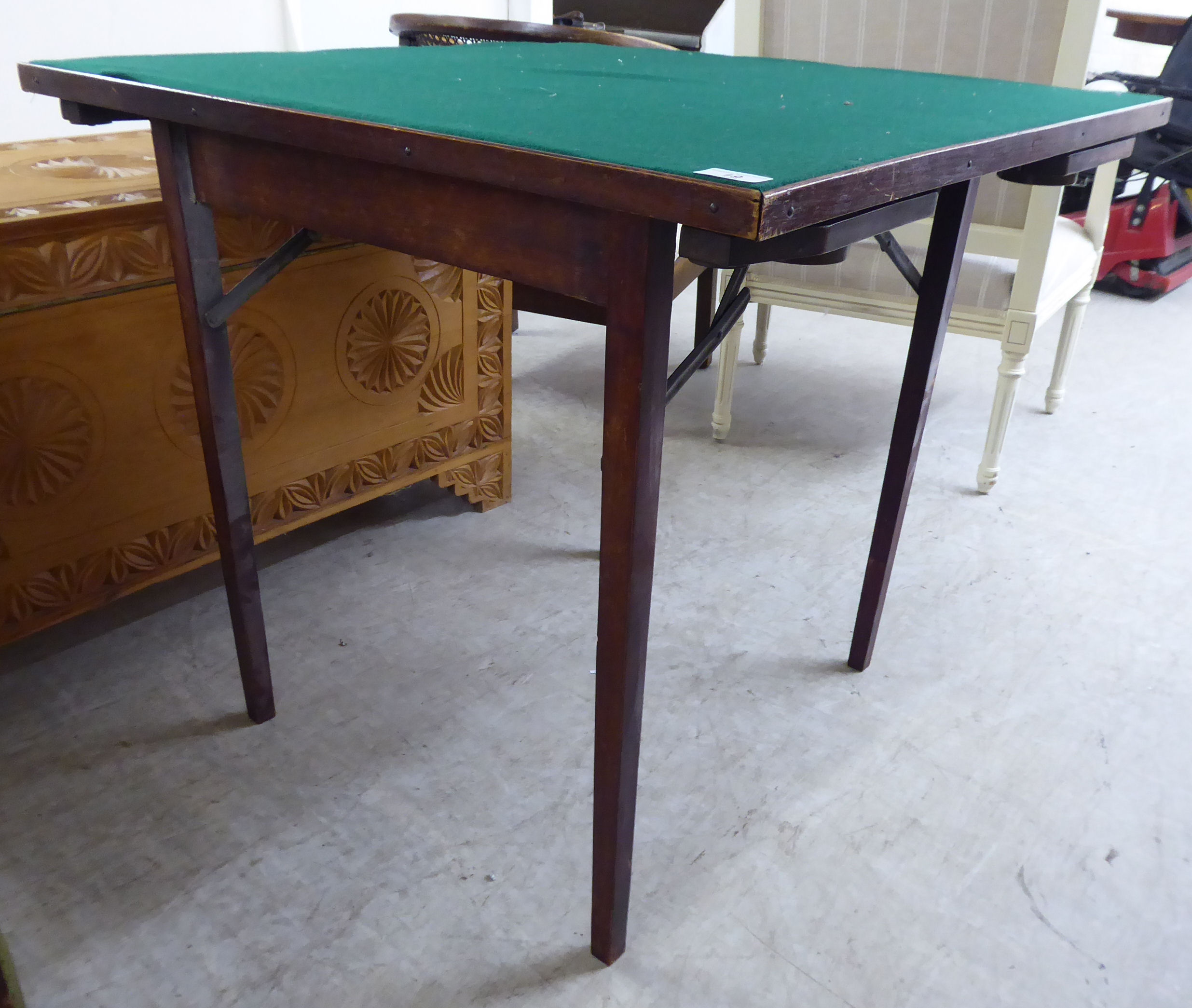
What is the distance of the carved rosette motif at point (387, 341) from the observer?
1.63 meters

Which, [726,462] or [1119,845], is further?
[726,462]

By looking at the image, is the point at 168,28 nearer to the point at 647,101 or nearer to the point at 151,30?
the point at 151,30

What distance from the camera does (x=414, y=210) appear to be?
904mm

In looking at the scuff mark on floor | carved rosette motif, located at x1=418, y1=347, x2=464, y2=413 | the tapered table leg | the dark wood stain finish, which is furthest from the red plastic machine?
the dark wood stain finish

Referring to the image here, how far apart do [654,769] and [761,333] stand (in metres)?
1.71

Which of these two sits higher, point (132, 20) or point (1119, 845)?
point (132, 20)

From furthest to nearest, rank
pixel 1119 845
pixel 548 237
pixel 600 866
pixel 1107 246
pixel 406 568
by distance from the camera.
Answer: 1. pixel 1107 246
2. pixel 406 568
3. pixel 1119 845
4. pixel 600 866
5. pixel 548 237

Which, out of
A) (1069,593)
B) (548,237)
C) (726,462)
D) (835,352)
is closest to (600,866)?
(548,237)

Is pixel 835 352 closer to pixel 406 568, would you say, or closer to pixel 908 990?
pixel 406 568

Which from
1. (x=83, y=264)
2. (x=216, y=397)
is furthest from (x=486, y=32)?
(x=216, y=397)

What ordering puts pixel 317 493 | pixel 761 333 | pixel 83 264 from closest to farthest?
pixel 83 264 < pixel 317 493 < pixel 761 333

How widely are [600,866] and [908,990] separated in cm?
35

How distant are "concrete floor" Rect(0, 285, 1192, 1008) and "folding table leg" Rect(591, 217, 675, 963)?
13cm

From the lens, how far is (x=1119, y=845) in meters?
1.24
